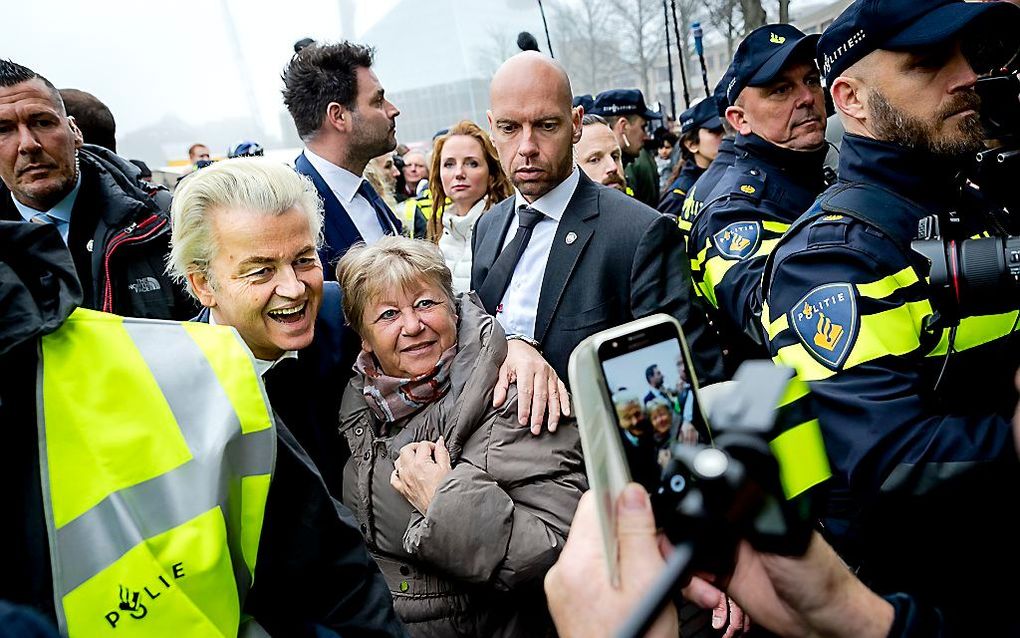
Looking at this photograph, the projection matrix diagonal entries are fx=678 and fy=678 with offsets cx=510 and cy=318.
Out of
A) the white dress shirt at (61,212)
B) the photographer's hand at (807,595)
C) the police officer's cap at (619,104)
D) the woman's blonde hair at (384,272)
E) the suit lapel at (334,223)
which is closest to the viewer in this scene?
the photographer's hand at (807,595)

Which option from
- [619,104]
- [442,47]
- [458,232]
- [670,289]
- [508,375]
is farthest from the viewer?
[442,47]

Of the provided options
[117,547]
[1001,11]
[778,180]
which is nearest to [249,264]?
[117,547]

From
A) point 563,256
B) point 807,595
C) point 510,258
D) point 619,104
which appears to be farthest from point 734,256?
point 619,104

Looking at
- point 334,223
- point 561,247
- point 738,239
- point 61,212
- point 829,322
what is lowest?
point 829,322

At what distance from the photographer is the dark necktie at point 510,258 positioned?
8.57ft

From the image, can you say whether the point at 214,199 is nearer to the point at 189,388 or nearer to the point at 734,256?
the point at 189,388

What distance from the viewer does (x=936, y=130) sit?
1698mm

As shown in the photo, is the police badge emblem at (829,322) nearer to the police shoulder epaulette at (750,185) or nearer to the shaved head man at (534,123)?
the shaved head man at (534,123)

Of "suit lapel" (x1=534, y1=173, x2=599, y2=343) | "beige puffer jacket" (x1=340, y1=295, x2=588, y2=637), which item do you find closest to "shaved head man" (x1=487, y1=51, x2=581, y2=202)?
"suit lapel" (x1=534, y1=173, x2=599, y2=343)

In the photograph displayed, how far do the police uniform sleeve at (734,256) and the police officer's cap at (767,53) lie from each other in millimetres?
556

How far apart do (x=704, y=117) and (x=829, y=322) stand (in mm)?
3777

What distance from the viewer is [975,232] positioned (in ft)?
5.75

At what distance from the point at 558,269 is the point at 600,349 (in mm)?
1604

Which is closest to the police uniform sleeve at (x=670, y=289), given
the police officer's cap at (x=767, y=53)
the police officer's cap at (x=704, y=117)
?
the police officer's cap at (x=767, y=53)
